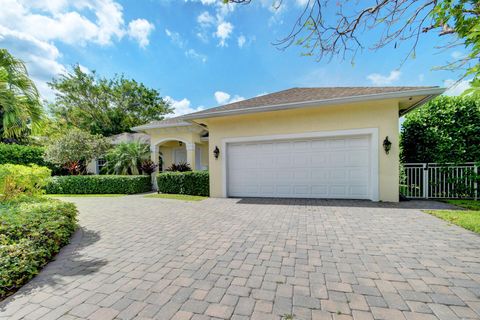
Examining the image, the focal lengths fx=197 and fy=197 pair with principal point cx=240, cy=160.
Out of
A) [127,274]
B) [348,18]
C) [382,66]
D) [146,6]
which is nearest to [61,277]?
[127,274]

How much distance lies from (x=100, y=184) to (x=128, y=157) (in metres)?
2.07

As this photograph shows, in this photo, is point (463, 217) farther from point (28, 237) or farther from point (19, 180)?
point (19, 180)

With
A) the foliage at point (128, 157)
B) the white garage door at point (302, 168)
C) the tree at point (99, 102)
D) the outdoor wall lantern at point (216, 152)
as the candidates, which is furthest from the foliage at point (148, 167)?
the tree at point (99, 102)

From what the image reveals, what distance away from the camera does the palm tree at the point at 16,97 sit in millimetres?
4438

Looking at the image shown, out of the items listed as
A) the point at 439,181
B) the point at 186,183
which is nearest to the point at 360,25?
the point at 439,181

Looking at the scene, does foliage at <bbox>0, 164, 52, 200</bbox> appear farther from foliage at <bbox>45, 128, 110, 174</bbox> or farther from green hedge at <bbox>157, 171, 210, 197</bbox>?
foliage at <bbox>45, 128, 110, 174</bbox>

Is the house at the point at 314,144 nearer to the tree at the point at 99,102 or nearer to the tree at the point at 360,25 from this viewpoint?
the tree at the point at 360,25

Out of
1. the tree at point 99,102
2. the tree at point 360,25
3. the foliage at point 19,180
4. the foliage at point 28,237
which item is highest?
the tree at point 99,102

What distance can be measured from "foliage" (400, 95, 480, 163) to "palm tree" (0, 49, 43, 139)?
1266 centimetres

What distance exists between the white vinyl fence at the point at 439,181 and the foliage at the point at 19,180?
11.6 meters

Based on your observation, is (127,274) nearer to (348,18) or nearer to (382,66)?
(348,18)

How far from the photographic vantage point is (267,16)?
5180 millimetres

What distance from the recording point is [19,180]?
4566 millimetres

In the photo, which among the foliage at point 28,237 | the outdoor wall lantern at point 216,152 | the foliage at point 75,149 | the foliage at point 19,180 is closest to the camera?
the foliage at point 28,237
